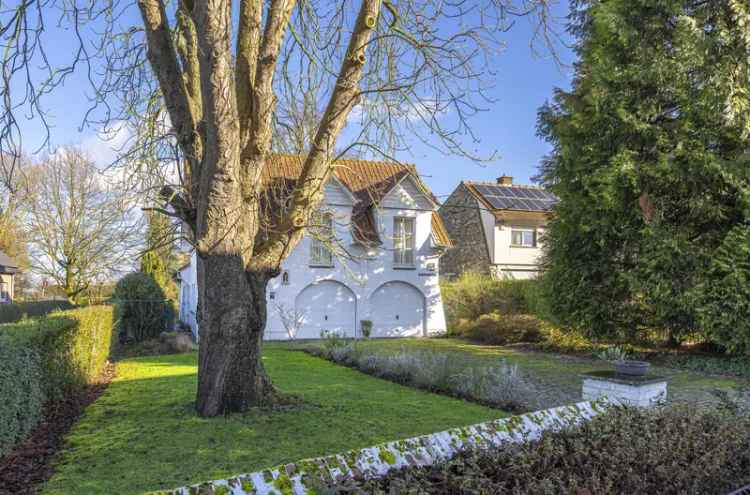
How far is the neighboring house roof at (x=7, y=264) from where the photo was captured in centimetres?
2879

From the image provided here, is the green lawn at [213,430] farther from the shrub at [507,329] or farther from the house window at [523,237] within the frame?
the house window at [523,237]

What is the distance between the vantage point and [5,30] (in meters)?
5.70

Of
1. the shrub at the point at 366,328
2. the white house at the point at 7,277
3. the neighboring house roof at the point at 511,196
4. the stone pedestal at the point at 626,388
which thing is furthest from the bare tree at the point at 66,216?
the stone pedestal at the point at 626,388

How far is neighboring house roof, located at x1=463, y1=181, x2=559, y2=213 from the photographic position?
28.5m

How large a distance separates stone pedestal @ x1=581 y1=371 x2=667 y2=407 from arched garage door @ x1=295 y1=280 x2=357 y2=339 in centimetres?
1640

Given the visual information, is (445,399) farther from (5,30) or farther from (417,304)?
(417,304)

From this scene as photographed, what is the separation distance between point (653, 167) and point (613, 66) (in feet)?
10.1

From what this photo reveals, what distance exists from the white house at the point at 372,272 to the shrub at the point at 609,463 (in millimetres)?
17382

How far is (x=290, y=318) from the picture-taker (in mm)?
21266

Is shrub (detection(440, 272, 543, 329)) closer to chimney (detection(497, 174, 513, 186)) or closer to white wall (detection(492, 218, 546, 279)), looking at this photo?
white wall (detection(492, 218, 546, 279))

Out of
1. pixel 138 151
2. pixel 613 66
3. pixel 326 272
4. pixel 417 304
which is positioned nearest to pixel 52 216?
pixel 326 272

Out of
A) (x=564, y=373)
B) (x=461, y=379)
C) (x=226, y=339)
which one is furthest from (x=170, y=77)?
(x=564, y=373)

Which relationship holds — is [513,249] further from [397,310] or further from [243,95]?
[243,95]

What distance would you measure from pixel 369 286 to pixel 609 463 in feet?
63.7
